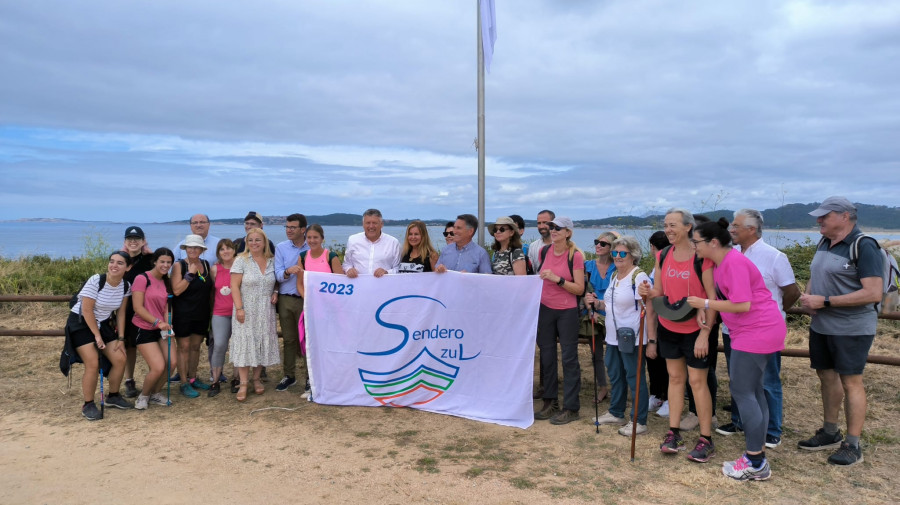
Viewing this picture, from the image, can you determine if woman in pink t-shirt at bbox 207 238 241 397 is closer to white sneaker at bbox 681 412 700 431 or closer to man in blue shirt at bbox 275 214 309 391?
man in blue shirt at bbox 275 214 309 391

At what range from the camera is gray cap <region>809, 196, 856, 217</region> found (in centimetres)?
431

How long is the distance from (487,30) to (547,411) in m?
5.07

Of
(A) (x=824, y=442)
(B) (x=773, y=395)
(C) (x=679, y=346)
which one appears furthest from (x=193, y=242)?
(A) (x=824, y=442)

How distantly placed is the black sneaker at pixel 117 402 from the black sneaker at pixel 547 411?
411 cm

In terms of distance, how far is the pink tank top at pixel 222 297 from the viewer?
6352mm

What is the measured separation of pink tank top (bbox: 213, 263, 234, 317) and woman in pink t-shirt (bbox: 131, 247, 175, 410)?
510mm

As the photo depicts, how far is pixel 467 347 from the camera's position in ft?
18.6

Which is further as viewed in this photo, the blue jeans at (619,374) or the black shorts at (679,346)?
the blue jeans at (619,374)

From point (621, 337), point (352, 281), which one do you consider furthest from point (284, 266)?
point (621, 337)

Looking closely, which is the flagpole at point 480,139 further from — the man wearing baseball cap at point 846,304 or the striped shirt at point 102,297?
the striped shirt at point 102,297

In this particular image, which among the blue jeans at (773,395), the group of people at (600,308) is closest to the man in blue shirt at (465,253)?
the group of people at (600,308)

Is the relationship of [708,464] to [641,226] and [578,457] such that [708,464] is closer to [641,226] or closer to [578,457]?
[578,457]

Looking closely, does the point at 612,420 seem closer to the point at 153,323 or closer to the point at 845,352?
the point at 845,352

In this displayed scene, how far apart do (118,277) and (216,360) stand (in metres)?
1.36
